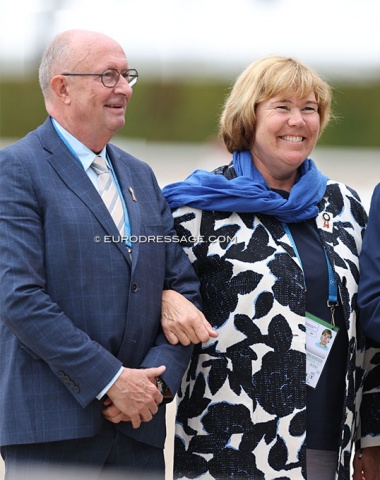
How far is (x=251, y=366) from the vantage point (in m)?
2.15

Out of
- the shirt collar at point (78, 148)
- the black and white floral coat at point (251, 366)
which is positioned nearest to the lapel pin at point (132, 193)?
the shirt collar at point (78, 148)

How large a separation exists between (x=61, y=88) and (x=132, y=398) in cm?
94

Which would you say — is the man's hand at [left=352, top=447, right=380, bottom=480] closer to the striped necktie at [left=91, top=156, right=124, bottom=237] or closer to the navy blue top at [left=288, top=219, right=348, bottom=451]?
the navy blue top at [left=288, top=219, right=348, bottom=451]

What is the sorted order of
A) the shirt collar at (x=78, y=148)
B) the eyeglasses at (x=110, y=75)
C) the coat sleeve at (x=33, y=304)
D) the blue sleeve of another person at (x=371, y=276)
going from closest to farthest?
the coat sleeve at (x=33, y=304)
the eyeglasses at (x=110, y=75)
the shirt collar at (x=78, y=148)
the blue sleeve of another person at (x=371, y=276)

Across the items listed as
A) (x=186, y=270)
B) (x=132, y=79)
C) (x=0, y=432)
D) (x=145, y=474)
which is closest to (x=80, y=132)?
(x=132, y=79)

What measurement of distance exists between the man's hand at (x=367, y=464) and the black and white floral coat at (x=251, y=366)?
0.20 meters

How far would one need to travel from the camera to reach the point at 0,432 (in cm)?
184

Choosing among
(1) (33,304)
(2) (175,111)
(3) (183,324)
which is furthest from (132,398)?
(2) (175,111)

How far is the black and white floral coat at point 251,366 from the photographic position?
84.4 inches

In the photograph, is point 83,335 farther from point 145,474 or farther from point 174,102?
point 174,102

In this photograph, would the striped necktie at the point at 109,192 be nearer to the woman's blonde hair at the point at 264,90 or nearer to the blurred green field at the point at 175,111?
the woman's blonde hair at the point at 264,90

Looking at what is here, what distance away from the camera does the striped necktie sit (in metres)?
1.95

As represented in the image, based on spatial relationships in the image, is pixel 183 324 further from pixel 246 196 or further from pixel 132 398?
pixel 246 196

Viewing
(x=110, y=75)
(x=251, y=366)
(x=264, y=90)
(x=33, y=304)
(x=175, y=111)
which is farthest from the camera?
(x=264, y=90)
